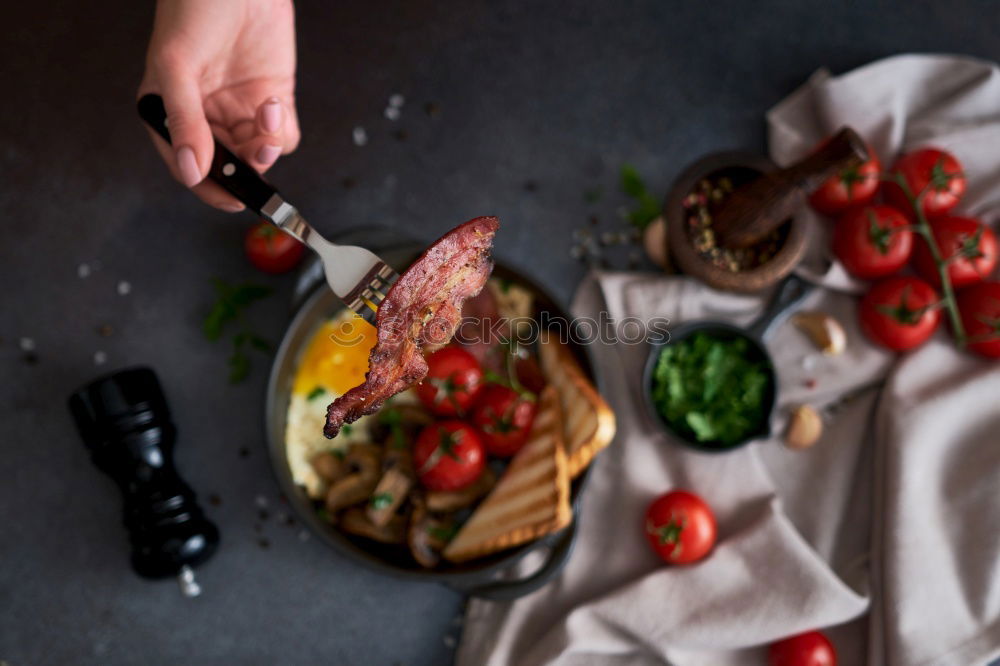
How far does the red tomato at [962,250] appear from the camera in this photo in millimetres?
2014

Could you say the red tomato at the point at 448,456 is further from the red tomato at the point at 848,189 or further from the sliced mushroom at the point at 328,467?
the red tomato at the point at 848,189

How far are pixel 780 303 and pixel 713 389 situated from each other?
293 millimetres

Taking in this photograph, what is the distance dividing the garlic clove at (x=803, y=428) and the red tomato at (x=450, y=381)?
844 millimetres

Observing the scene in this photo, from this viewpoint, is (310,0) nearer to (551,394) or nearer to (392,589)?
(551,394)

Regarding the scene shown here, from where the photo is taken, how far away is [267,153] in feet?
5.33

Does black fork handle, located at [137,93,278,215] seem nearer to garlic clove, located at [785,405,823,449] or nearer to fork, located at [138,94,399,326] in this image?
fork, located at [138,94,399,326]

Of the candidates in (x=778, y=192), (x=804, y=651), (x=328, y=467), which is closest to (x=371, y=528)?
(x=328, y=467)

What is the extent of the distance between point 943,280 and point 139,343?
2.11m

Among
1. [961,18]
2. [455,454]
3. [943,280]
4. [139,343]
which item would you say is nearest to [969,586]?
[943,280]

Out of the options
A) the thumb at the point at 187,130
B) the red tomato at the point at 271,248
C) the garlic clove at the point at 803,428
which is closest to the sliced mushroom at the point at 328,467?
the red tomato at the point at 271,248

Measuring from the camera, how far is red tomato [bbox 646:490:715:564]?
1919 millimetres

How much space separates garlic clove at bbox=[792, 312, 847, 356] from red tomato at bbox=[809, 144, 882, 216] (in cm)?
30

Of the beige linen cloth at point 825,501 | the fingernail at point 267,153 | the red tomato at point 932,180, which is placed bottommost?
the beige linen cloth at point 825,501

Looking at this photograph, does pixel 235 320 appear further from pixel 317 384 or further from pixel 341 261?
pixel 341 261
